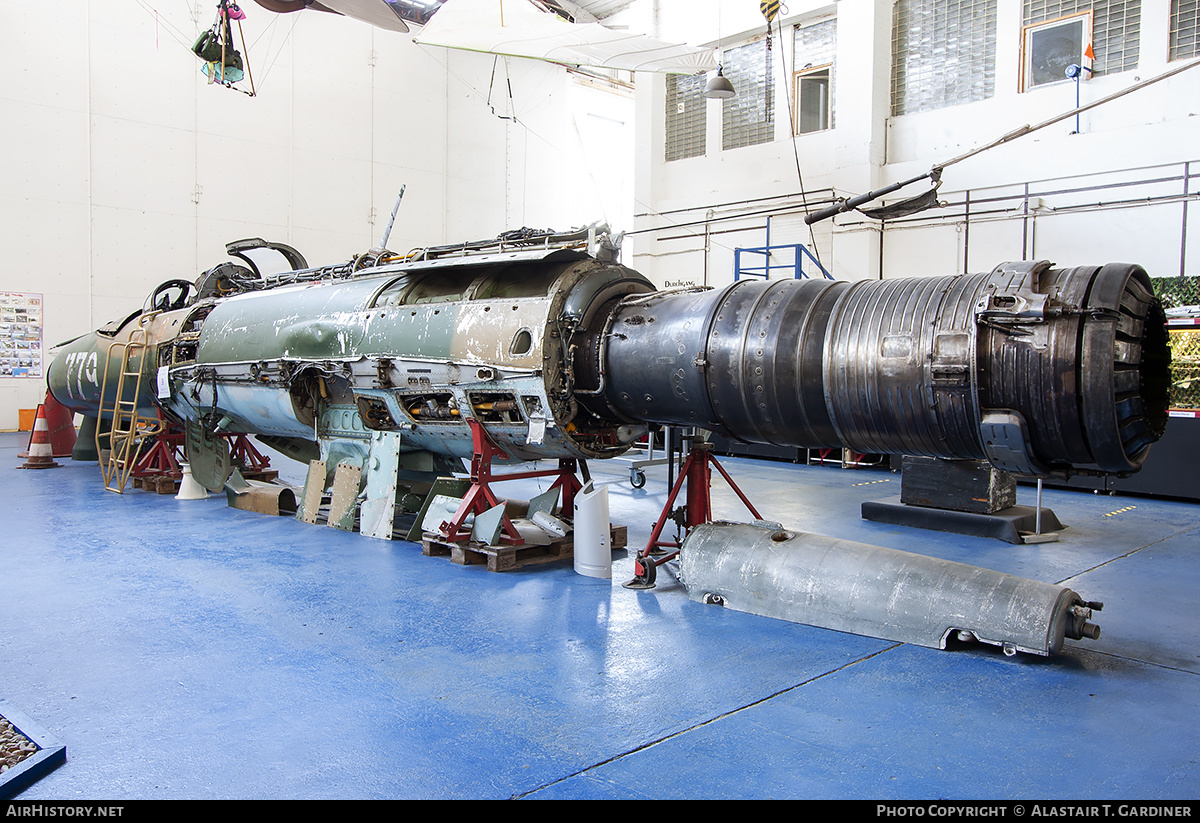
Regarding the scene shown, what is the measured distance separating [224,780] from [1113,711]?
3.47 m

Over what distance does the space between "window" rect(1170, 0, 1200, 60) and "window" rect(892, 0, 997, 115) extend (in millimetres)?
2313

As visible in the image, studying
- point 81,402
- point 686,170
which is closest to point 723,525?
point 81,402

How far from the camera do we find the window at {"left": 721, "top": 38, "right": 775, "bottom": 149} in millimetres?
15125

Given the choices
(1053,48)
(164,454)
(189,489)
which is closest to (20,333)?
(164,454)

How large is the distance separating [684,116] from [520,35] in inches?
216

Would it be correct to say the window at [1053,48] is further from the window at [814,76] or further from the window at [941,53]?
the window at [814,76]

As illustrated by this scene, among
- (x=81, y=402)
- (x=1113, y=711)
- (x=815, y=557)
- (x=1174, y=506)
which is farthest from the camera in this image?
(x=81, y=402)

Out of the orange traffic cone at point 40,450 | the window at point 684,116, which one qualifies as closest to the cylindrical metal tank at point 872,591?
the orange traffic cone at point 40,450

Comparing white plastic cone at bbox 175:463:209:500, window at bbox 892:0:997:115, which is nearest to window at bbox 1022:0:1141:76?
window at bbox 892:0:997:115

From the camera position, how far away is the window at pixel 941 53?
12336mm

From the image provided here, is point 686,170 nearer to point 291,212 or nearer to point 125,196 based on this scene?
point 291,212

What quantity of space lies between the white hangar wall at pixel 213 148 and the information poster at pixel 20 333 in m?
0.16

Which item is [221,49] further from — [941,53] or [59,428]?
[941,53]

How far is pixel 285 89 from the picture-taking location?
15844mm
